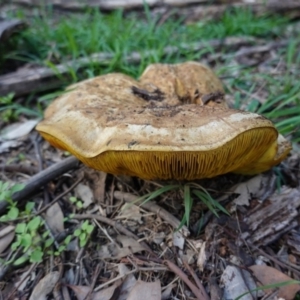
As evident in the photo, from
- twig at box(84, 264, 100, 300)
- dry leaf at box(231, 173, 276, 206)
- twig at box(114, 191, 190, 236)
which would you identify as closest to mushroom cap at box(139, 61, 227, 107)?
dry leaf at box(231, 173, 276, 206)

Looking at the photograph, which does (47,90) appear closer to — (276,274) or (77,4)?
(276,274)

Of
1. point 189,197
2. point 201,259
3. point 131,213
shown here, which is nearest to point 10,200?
point 131,213

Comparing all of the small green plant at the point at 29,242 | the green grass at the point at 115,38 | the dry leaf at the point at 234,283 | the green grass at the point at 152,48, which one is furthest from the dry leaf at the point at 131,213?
the green grass at the point at 115,38

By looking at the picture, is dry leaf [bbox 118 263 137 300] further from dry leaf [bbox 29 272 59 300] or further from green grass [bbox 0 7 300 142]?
green grass [bbox 0 7 300 142]

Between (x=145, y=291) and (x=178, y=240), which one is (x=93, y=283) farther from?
(x=178, y=240)

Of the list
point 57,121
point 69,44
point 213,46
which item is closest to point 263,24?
point 213,46

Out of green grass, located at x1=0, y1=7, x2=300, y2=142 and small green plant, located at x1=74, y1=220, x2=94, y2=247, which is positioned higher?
green grass, located at x1=0, y1=7, x2=300, y2=142

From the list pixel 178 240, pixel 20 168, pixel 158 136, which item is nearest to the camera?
pixel 158 136
